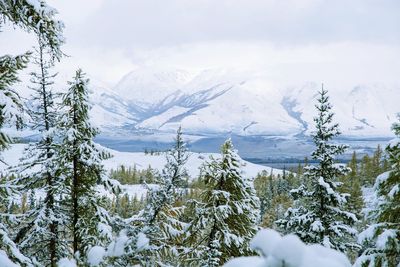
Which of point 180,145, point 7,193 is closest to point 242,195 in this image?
point 180,145

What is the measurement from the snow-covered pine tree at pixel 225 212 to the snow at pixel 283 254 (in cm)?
1273

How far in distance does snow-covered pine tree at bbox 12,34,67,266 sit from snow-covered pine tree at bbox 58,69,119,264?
295 mm

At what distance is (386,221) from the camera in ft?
27.5

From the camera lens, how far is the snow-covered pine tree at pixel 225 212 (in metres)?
14.1

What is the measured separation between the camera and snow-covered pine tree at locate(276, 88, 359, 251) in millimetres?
14633

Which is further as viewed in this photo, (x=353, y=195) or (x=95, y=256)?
(x=353, y=195)

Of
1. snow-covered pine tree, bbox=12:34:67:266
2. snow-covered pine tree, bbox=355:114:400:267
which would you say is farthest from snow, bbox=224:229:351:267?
snow-covered pine tree, bbox=12:34:67:266

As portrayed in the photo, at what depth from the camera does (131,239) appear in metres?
2.84

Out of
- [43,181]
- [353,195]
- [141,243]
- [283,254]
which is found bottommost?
[353,195]

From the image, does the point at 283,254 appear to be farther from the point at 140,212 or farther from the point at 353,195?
the point at 353,195

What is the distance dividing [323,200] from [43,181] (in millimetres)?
9965

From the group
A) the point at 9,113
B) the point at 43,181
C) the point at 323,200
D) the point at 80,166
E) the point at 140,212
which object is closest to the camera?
the point at 9,113

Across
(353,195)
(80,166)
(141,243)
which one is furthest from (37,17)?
(353,195)

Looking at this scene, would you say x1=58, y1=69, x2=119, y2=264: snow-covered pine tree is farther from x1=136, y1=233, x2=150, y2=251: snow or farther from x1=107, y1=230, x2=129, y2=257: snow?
x1=107, y1=230, x2=129, y2=257: snow
